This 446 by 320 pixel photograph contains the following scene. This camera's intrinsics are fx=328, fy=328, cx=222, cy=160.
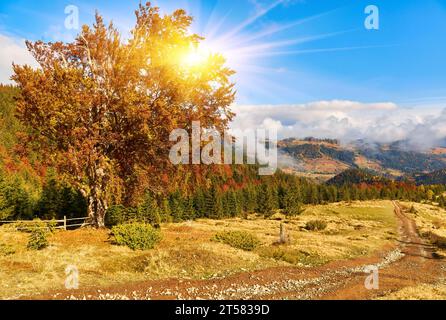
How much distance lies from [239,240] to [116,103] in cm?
1313

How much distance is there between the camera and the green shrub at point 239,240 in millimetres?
23642

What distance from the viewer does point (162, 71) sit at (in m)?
23.4

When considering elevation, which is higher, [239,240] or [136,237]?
[136,237]

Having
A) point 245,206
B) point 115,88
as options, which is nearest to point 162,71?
point 115,88

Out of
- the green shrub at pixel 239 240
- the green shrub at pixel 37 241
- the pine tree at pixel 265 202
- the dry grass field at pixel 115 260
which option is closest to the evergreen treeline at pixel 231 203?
the pine tree at pixel 265 202

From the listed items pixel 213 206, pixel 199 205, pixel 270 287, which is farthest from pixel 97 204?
pixel 213 206

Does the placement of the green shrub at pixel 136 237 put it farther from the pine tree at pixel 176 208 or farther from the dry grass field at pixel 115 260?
the pine tree at pixel 176 208


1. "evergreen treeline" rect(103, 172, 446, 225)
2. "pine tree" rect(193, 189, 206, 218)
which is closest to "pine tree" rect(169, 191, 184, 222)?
"evergreen treeline" rect(103, 172, 446, 225)

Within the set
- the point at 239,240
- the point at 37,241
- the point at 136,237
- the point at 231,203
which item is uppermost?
the point at 37,241

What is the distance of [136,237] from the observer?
68.1 feet

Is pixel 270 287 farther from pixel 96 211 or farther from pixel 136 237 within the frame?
pixel 96 211

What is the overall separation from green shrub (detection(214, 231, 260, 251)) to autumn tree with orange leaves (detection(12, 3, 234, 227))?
643 cm

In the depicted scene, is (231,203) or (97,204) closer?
(97,204)

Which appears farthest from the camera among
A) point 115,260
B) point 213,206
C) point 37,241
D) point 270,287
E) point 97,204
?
point 213,206
